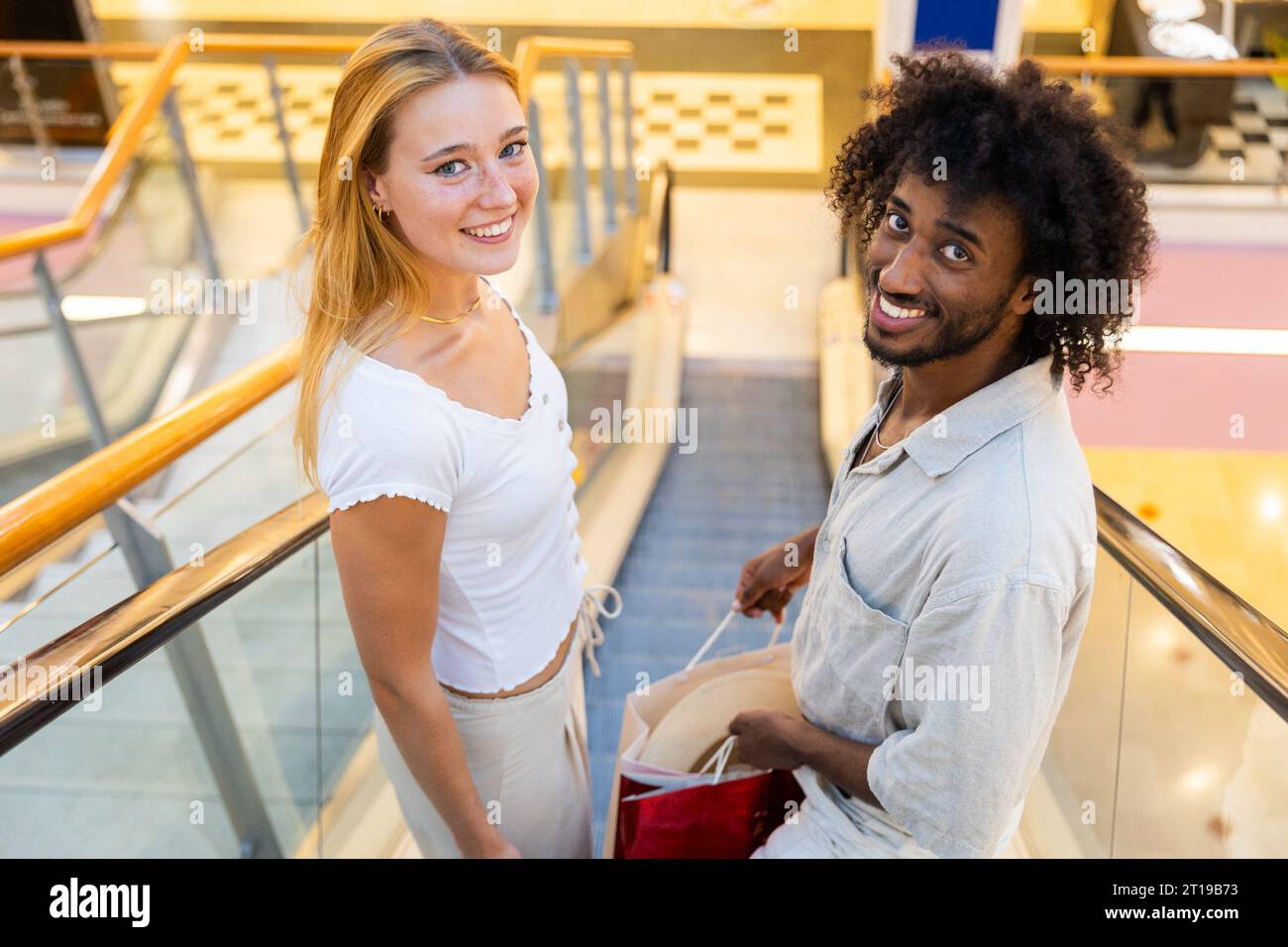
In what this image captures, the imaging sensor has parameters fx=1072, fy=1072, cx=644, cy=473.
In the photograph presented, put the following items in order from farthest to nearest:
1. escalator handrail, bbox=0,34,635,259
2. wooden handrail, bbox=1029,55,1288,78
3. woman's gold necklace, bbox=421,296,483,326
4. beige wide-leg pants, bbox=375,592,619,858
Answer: wooden handrail, bbox=1029,55,1288,78 < escalator handrail, bbox=0,34,635,259 < beige wide-leg pants, bbox=375,592,619,858 < woman's gold necklace, bbox=421,296,483,326

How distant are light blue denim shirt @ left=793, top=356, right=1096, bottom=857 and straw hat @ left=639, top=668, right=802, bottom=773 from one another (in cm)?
34

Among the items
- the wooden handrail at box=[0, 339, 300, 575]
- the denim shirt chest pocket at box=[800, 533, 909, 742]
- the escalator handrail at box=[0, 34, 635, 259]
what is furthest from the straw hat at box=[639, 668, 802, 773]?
the escalator handrail at box=[0, 34, 635, 259]

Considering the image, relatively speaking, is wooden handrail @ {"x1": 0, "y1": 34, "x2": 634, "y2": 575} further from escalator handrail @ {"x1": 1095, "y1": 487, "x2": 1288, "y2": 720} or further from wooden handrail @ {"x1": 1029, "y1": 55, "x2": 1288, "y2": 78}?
wooden handrail @ {"x1": 1029, "y1": 55, "x2": 1288, "y2": 78}

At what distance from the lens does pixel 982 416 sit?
4.32 feet

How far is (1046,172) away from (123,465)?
141 centimetres

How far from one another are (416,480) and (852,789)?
75cm

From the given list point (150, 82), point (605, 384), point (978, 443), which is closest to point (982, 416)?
point (978, 443)

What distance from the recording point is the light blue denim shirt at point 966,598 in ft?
4.05

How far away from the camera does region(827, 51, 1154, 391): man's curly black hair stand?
1.27 meters

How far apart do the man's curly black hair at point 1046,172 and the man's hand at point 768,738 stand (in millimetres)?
659

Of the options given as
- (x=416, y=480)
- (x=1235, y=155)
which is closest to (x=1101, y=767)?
(x=416, y=480)

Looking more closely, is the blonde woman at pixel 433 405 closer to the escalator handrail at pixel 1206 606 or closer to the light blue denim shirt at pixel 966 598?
the light blue denim shirt at pixel 966 598

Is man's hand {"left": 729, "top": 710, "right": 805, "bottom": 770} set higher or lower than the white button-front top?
lower

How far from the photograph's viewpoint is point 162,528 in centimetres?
203
